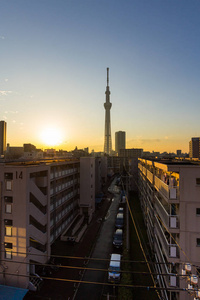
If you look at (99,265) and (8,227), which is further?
(99,265)

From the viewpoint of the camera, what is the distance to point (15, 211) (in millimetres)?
14758

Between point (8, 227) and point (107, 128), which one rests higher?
point (107, 128)

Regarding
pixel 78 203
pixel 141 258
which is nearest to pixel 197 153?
pixel 78 203

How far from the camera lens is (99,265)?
1784 centimetres

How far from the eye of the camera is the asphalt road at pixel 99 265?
14.4m

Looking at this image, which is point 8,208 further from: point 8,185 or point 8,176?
point 8,176

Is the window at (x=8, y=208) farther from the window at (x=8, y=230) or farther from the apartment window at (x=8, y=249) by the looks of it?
the apartment window at (x=8, y=249)

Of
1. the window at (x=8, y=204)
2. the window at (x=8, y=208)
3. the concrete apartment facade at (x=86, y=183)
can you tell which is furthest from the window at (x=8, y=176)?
the concrete apartment facade at (x=86, y=183)

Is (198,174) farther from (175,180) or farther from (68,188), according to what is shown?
(68,188)

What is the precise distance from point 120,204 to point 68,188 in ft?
52.5

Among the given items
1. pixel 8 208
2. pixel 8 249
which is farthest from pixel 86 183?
pixel 8 249

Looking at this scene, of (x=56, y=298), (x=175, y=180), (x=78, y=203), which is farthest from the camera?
(x=78, y=203)

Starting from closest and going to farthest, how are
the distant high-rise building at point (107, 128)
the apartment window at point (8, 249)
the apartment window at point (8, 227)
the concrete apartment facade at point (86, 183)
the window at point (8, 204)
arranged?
1. the apartment window at point (8, 249)
2. the apartment window at point (8, 227)
3. the window at point (8, 204)
4. the concrete apartment facade at point (86, 183)
5. the distant high-rise building at point (107, 128)

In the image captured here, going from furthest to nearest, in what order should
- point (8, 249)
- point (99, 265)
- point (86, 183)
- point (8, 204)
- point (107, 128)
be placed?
→ point (107, 128) → point (86, 183) → point (99, 265) → point (8, 204) → point (8, 249)
